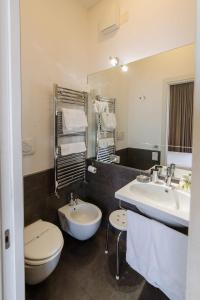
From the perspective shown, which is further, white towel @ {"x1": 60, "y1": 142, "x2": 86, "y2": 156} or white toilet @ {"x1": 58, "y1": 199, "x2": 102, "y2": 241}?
white towel @ {"x1": 60, "y1": 142, "x2": 86, "y2": 156}

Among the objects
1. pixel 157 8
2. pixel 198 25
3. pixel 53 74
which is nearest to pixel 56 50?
pixel 53 74

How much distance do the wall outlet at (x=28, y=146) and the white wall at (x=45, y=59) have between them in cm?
4

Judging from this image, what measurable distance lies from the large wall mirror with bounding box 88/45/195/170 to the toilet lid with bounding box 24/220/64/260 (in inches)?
41.7

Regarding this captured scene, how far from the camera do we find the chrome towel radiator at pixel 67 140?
194 cm

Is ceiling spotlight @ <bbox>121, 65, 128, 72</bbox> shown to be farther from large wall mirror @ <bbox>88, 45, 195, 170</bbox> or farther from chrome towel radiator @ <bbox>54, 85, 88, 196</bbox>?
chrome towel radiator @ <bbox>54, 85, 88, 196</bbox>

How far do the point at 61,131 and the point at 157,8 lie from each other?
4.99 ft

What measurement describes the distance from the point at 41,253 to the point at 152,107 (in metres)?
1.71

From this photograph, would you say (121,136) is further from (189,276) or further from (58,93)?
(189,276)

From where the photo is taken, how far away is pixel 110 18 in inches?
75.9

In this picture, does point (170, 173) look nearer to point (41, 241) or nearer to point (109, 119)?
point (109, 119)

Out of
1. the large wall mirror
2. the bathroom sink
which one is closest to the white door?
the bathroom sink

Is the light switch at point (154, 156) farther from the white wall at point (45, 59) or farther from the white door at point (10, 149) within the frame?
the white door at point (10, 149)

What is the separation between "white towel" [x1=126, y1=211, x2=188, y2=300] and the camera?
1143mm

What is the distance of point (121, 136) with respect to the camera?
7.15ft
